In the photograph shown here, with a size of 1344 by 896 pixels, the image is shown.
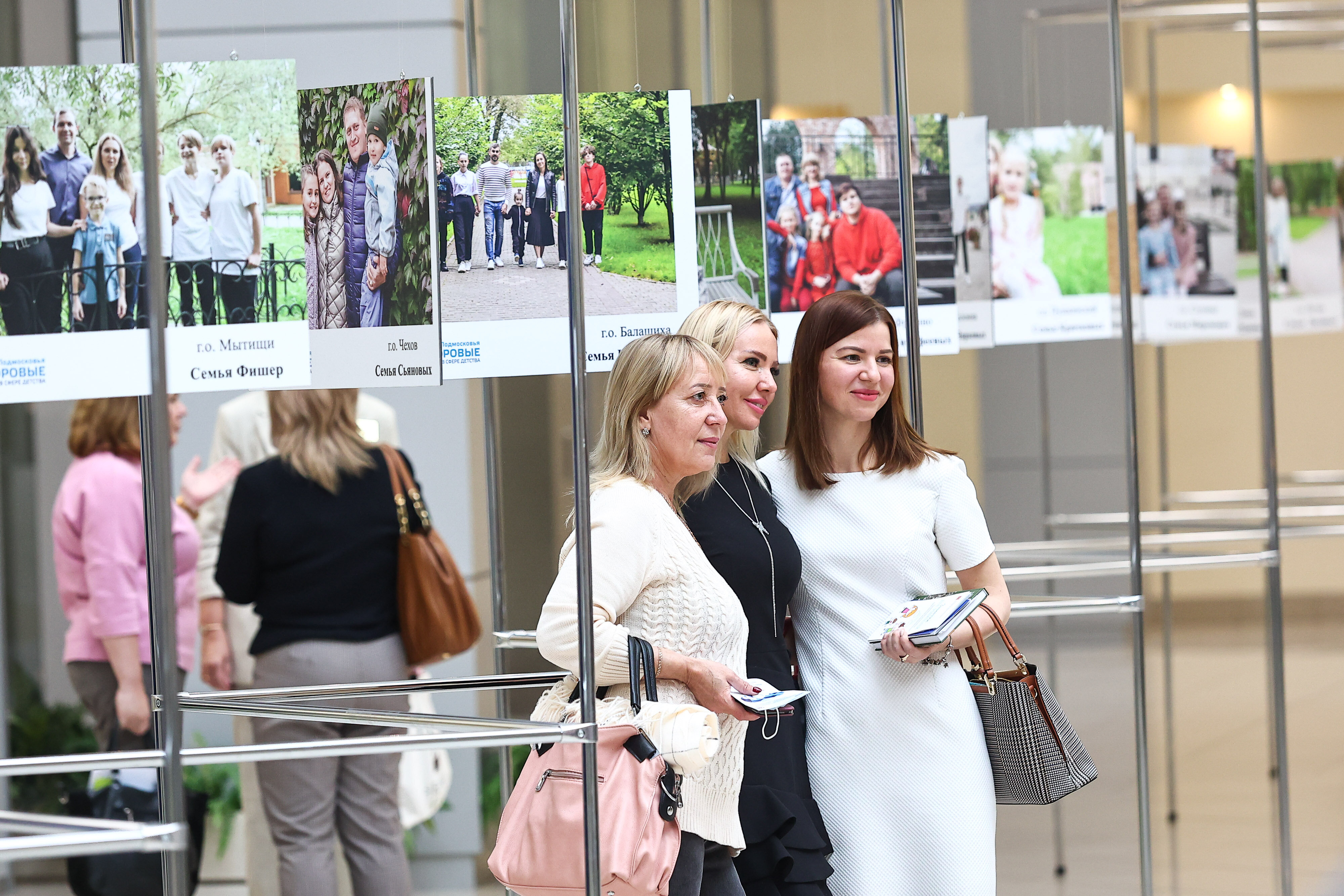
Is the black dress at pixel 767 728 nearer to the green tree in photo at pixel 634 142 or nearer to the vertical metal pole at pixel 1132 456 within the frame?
the green tree in photo at pixel 634 142

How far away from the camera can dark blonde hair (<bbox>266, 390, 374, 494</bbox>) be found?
12.4 ft

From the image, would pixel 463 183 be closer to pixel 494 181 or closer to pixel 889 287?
pixel 494 181

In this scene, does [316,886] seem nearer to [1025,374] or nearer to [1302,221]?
[1302,221]

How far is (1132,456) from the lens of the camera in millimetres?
3492

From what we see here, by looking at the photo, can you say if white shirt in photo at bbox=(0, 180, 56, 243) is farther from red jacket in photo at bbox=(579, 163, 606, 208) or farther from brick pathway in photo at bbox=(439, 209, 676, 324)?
red jacket in photo at bbox=(579, 163, 606, 208)

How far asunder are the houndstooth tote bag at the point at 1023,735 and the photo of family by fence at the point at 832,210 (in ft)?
3.46

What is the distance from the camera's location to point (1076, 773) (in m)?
2.71

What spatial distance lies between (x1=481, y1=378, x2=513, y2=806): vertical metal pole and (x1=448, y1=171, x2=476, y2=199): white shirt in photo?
2.79 feet

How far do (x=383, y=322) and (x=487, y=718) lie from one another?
72cm

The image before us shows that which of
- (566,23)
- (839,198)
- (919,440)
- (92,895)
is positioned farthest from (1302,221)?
(92,895)

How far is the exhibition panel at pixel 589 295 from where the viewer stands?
7.35ft

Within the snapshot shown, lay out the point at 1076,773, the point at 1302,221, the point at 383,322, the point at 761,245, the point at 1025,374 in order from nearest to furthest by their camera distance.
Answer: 1. the point at 383,322
2. the point at 1076,773
3. the point at 761,245
4. the point at 1302,221
5. the point at 1025,374

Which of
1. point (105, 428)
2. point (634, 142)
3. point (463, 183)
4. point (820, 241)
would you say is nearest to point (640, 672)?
point (463, 183)

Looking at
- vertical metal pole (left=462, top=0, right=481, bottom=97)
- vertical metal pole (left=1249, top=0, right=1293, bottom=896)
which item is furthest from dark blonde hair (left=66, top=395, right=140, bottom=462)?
vertical metal pole (left=1249, top=0, right=1293, bottom=896)
